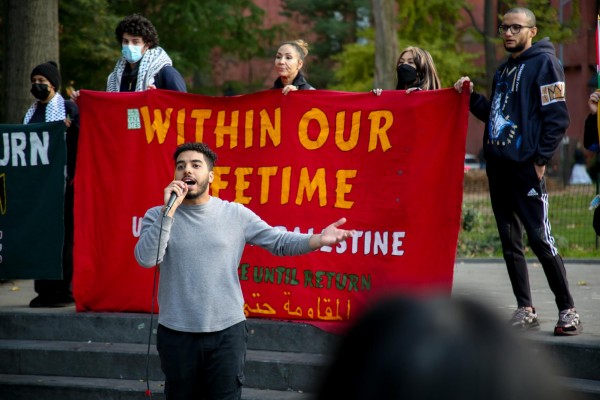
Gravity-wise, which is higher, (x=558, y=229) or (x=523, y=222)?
(x=523, y=222)

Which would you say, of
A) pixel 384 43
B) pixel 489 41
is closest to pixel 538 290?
pixel 384 43

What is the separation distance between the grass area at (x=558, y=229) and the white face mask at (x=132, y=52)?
649cm

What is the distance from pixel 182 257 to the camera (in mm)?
5039

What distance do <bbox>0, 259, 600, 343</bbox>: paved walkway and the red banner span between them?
584 mm

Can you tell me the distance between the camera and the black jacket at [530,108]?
6191mm

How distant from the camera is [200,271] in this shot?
5.02 m

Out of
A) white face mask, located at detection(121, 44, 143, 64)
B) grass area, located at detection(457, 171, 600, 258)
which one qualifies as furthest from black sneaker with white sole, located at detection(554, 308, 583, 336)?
grass area, located at detection(457, 171, 600, 258)

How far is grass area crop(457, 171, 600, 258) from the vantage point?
13422mm

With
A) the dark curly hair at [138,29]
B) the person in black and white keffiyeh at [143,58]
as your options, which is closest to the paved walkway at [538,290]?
the person in black and white keffiyeh at [143,58]

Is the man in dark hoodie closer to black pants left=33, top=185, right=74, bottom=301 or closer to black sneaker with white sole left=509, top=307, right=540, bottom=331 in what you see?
black sneaker with white sole left=509, top=307, right=540, bottom=331

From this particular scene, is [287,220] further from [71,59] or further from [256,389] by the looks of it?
[71,59]

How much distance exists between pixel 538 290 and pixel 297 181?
281cm

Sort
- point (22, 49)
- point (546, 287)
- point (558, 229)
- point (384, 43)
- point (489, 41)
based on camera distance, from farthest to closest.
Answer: point (489, 41) → point (384, 43) → point (558, 229) → point (22, 49) → point (546, 287)

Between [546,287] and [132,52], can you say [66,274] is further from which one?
[546,287]
